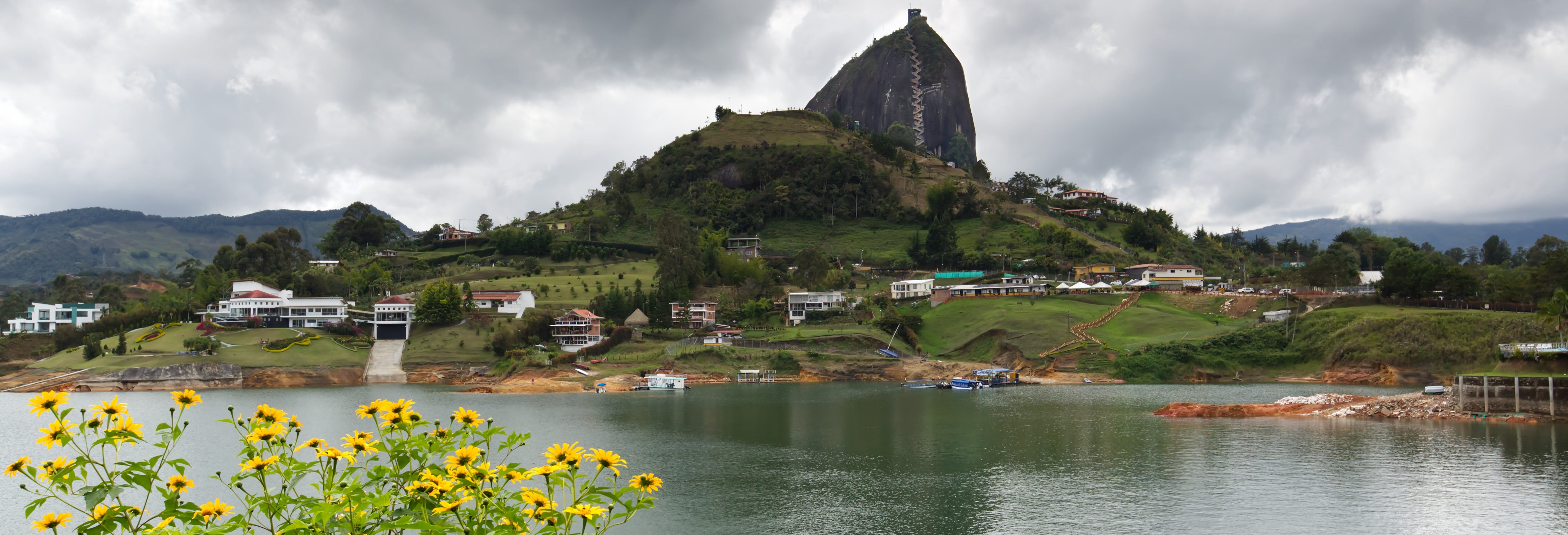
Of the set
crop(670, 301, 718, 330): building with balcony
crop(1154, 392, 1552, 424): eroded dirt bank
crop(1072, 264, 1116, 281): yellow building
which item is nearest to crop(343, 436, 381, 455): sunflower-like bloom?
crop(1154, 392, 1552, 424): eroded dirt bank

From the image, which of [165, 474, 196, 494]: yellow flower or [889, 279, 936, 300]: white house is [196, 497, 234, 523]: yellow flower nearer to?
[165, 474, 196, 494]: yellow flower

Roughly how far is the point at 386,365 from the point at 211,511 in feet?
279

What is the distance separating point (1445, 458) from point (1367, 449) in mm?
2909

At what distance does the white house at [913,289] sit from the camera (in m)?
104

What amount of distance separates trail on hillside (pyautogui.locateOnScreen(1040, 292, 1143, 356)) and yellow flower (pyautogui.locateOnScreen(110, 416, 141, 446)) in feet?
251

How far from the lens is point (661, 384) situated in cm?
7500

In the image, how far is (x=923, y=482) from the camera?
33562mm

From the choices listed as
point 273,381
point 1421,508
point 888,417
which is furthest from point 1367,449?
point 273,381

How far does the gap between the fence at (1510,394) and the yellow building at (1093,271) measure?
62.2 meters

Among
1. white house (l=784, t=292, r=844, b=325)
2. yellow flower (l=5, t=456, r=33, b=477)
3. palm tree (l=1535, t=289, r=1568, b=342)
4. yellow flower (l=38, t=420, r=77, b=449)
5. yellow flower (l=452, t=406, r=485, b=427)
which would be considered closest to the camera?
yellow flower (l=38, t=420, r=77, b=449)

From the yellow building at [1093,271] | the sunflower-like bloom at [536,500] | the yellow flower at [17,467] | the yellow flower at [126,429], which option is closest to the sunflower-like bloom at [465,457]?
the sunflower-like bloom at [536,500]

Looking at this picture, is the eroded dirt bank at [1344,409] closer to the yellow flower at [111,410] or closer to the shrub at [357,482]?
the shrub at [357,482]

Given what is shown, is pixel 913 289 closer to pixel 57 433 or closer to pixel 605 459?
pixel 605 459

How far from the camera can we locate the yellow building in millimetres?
111250
